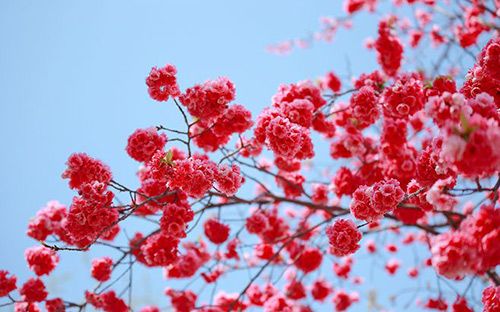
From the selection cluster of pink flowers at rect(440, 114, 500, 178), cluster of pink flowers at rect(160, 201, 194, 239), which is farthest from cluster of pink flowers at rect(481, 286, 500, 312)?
cluster of pink flowers at rect(160, 201, 194, 239)

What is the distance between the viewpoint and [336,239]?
8.58ft

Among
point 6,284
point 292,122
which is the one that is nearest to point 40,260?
point 6,284

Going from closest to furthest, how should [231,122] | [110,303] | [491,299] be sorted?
[491,299] < [231,122] < [110,303]

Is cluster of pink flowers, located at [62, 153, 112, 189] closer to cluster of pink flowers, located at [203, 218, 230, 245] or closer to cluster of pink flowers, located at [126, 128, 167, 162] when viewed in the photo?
cluster of pink flowers, located at [126, 128, 167, 162]

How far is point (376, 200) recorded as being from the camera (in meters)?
2.38

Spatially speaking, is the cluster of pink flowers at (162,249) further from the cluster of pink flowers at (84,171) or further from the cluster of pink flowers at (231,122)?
the cluster of pink flowers at (231,122)

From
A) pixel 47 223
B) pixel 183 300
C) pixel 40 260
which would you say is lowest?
pixel 183 300

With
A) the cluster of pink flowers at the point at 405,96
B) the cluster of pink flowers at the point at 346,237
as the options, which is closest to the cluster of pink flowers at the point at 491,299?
the cluster of pink flowers at the point at 346,237

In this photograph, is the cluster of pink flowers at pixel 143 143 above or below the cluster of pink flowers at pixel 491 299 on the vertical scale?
above

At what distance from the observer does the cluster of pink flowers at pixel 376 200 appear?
7.71 feet

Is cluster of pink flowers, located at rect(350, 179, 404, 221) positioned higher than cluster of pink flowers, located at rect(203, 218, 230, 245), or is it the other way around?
cluster of pink flowers, located at rect(203, 218, 230, 245)

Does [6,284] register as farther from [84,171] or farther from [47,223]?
[84,171]

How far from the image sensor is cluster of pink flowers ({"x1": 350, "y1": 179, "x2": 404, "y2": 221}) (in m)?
2.35

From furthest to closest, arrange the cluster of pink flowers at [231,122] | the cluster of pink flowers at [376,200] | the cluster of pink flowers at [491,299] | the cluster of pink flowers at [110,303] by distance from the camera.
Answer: the cluster of pink flowers at [110,303]
the cluster of pink flowers at [231,122]
the cluster of pink flowers at [376,200]
the cluster of pink flowers at [491,299]
